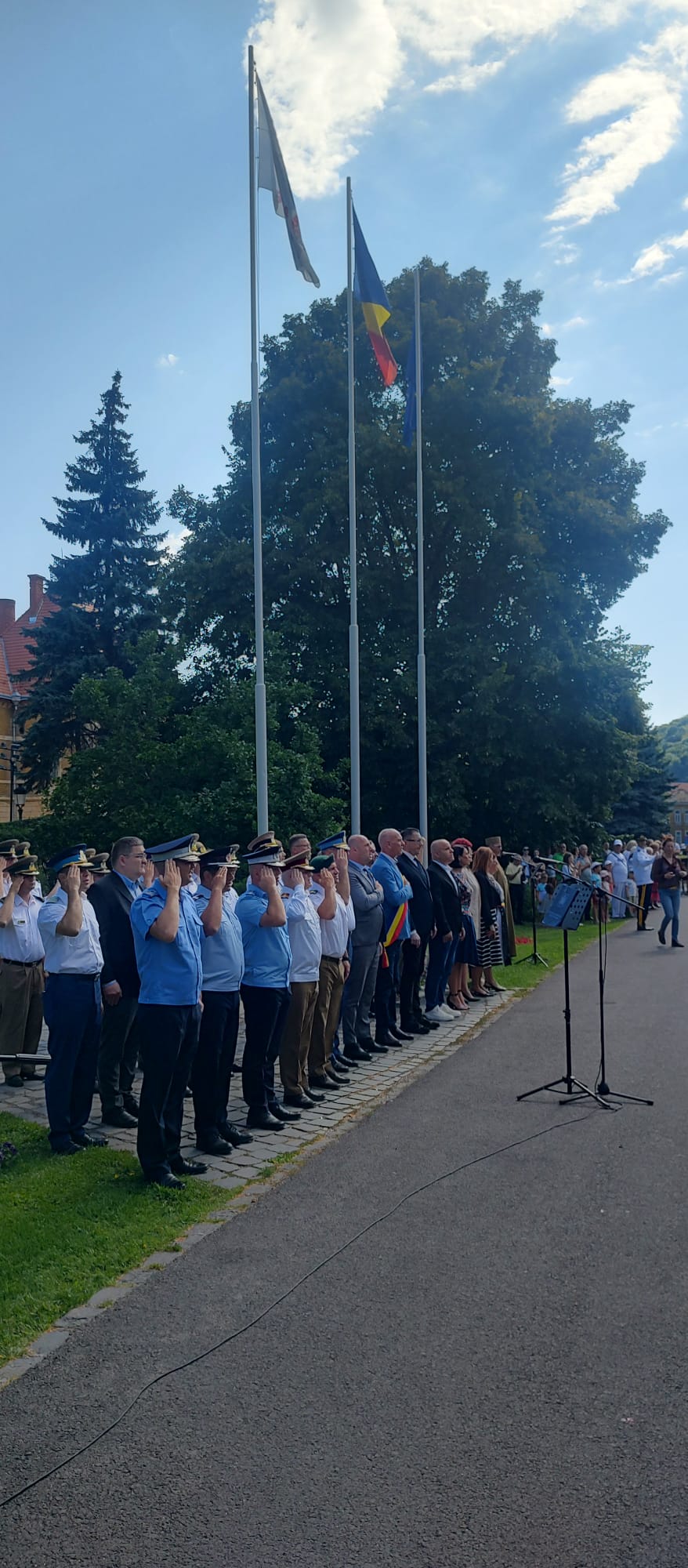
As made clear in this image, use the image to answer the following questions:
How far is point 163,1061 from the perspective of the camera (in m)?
6.80

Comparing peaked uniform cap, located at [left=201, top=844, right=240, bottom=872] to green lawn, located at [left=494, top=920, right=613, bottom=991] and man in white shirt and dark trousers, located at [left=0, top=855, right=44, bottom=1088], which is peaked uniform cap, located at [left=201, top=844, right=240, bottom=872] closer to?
man in white shirt and dark trousers, located at [left=0, top=855, right=44, bottom=1088]

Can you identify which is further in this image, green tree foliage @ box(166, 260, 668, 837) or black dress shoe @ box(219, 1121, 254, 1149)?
green tree foliage @ box(166, 260, 668, 837)

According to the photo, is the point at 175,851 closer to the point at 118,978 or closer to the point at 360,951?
the point at 118,978

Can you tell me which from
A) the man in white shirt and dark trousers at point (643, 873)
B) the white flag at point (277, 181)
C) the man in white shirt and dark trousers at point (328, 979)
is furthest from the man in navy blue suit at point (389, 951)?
the man in white shirt and dark trousers at point (643, 873)

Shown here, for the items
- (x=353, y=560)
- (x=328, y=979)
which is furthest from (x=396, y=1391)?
(x=353, y=560)

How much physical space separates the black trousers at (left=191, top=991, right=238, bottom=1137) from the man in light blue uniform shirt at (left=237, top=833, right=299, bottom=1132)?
0.46 meters

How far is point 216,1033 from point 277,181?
40.0 ft

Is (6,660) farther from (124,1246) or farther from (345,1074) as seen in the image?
(124,1246)

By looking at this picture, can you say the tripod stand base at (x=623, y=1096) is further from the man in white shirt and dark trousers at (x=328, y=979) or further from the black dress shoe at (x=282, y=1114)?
the black dress shoe at (x=282, y=1114)

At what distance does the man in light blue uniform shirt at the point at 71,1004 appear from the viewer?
773 cm

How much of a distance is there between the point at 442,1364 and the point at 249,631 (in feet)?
79.9

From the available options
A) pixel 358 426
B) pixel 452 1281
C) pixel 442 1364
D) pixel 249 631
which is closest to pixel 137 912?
pixel 452 1281

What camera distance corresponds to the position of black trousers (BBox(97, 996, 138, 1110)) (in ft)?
28.5

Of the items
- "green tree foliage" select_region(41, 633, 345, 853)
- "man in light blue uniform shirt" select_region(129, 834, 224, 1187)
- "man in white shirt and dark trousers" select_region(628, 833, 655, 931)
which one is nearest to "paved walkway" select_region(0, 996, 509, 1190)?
"man in light blue uniform shirt" select_region(129, 834, 224, 1187)
